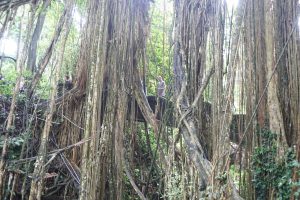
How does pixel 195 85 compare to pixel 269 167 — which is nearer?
pixel 269 167

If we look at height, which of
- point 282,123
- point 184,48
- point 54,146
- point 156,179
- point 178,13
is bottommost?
point 156,179

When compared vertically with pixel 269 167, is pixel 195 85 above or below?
above

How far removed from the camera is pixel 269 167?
11.0ft

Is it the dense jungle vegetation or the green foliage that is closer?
the dense jungle vegetation

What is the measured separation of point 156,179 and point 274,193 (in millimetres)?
1928

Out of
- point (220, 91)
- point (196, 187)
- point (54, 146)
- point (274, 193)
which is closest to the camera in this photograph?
point (220, 91)

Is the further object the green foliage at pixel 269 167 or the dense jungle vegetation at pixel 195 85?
the green foliage at pixel 269 167

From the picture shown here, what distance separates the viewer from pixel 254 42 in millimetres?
3383

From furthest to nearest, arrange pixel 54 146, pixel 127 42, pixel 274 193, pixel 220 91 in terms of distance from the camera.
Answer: pixel 54 146 < pixel 127 42 < pixel 274 193 < pixel 220 91

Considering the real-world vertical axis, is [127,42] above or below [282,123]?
above

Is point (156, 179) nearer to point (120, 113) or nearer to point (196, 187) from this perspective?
point (120, 113)

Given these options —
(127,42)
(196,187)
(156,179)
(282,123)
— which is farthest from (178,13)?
(156,179)

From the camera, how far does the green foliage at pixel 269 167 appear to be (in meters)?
3.13

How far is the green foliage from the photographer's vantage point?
3.13 m
